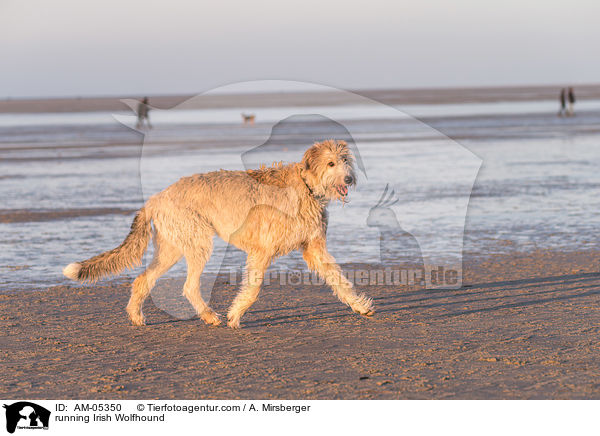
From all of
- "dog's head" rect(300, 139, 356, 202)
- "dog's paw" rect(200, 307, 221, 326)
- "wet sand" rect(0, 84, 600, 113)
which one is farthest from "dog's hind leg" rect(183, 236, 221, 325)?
"wet sand" rect(0, 84, 600, 113)

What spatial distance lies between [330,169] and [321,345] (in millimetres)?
1653

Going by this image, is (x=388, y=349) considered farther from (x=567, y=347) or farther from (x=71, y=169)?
(x=71, y=169)

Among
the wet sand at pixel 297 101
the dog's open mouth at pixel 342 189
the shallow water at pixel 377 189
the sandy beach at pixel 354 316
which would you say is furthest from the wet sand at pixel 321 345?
the wet sand at pixel 297 101

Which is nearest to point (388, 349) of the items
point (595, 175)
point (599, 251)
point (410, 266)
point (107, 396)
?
point (107, 396)

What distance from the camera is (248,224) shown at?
754 cm

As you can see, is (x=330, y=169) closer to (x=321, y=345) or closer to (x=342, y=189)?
(x=342, y=189)

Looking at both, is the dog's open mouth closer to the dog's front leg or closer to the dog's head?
the dog's head

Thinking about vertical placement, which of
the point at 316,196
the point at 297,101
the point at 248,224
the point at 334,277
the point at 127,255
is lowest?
the point at 297,101

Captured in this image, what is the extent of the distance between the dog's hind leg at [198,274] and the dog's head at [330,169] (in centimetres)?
118

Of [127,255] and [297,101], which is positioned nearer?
[127,255]

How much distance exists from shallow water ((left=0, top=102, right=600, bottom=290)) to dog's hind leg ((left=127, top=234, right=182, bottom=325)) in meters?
2.35

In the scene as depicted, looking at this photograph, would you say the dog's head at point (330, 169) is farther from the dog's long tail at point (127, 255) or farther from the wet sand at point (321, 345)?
the dog's long tail at point (127, 255)

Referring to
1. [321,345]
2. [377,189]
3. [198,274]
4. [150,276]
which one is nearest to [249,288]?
[198,274]

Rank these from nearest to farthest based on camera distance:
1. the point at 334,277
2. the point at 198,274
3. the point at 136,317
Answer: the point at 334,277
the point at 198,274
the point at 136,317
